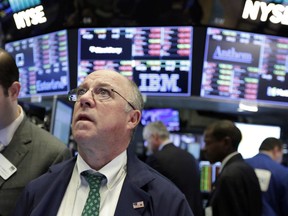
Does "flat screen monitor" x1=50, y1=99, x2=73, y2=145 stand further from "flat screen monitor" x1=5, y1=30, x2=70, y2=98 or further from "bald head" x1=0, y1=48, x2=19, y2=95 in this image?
"bald head" x1=0, y1=48, x2=19, y2=95

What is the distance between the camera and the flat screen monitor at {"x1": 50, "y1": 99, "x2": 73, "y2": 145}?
152 inches

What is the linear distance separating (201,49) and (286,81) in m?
0.81

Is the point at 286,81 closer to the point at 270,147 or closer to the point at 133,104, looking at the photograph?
the point at 270,147

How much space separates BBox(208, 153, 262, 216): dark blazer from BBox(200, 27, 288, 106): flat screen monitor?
3.41 ft

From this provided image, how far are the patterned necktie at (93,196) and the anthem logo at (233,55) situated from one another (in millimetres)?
2490

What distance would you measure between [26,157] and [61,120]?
6.15ft

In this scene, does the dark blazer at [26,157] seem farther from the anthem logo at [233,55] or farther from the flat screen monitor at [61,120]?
the anthem logo at [233,55]

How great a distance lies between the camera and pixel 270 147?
4.31m

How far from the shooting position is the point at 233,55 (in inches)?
162

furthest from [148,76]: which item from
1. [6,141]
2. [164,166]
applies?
[6,141]

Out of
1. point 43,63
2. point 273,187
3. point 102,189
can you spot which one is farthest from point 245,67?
point 102,189

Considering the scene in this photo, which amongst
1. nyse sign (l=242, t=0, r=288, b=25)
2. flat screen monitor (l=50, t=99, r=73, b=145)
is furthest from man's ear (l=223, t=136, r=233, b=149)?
flat screen monitor (l=50, t=99, r=73, b=145)

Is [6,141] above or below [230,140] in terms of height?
above

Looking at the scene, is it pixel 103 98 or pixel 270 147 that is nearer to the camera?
pixel 103 98
